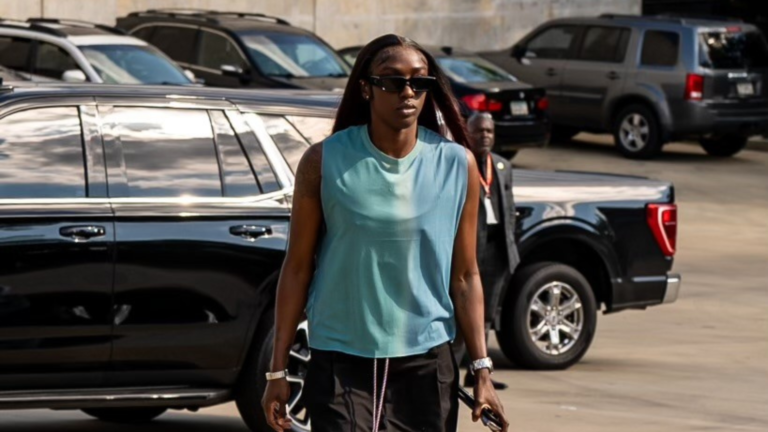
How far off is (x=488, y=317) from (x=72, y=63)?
8498mm

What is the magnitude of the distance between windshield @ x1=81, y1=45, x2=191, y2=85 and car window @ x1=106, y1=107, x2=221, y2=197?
9668 millimetres

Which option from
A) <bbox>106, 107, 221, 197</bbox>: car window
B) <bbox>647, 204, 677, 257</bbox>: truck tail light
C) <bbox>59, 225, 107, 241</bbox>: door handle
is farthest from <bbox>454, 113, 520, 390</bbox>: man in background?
<bbox>59, 225, 107, 241</bbox>: door handle

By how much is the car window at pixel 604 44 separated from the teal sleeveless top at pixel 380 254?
19.9 meters

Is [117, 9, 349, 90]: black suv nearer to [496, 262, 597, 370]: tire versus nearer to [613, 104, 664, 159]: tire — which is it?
[613, 104, 664, 159]: tire

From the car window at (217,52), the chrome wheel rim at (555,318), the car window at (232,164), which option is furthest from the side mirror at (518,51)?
the car window at (232,164)

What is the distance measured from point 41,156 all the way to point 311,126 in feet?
4.47

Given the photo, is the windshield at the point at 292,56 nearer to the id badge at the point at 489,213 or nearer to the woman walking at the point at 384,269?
the id badge at the point at 489,213

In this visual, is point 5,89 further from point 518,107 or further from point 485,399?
point 518,107

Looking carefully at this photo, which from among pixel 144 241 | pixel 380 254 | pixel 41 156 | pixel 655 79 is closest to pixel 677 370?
pixel 144 241

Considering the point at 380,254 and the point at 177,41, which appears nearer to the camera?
the point at 380,254

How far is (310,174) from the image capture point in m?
4.95

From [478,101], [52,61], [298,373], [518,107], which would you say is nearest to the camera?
[298,373]

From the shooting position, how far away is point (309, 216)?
4.96 metres

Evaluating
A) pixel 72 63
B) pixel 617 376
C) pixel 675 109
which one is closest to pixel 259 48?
pixel 72 63
